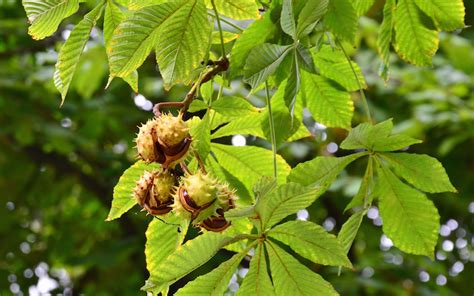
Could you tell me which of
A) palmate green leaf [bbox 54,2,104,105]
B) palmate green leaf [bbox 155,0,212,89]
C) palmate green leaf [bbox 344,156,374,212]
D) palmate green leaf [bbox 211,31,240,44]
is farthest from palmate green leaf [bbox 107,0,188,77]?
palmate green leaf [bbox 344,156,374,212]

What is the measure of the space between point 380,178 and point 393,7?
34 cm

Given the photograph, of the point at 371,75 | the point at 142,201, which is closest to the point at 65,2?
the point at 142,201

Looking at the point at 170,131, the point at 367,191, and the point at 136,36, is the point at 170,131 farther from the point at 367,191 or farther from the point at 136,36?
the point at 367,191

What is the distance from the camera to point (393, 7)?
4.70ft

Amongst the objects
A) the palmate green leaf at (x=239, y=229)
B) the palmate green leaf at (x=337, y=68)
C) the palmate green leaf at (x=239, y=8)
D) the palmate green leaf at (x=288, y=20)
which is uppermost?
the palmate green leaf at (x=288, y=20)

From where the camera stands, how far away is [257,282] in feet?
3.53

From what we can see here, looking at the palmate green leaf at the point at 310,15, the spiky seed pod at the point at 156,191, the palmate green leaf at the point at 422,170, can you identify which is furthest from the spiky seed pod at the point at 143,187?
the palmate green leaf at the point at 422,170

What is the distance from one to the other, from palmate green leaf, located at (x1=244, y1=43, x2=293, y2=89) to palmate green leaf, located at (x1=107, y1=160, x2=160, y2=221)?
23 centimetres

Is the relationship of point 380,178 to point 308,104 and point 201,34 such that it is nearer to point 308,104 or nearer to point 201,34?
point 308,104

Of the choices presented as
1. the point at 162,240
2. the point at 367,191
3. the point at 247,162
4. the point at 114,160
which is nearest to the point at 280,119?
the point at 247,162

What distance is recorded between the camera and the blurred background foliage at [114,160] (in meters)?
3.42

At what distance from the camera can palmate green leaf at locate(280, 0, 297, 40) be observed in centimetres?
111

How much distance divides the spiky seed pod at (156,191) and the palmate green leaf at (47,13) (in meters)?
0.28

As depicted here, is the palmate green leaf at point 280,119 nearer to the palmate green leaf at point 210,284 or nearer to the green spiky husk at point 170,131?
the green spiky husk at point 170,131
